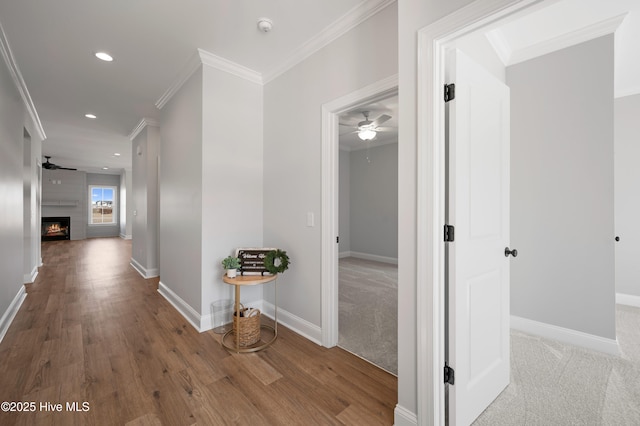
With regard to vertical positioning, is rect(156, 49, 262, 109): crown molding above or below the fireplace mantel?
above

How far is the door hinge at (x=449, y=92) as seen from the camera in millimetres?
1404

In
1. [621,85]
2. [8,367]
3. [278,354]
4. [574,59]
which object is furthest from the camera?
[621,85]

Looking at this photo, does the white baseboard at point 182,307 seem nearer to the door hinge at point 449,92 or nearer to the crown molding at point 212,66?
the crown molding at point 212,66

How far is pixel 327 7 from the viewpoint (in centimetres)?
207

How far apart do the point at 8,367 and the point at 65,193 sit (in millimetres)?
→ 10625

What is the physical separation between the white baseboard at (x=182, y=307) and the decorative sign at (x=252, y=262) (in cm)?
73

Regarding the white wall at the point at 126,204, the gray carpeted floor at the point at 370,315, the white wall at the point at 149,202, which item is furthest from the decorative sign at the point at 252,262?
the white wall at the point at 126,204

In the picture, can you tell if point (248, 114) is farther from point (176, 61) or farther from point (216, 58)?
point (176, 61)

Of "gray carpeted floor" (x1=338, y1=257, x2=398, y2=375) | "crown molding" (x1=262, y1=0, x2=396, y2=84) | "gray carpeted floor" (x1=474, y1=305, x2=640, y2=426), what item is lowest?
"gray carpeted floor" (x1=338, y1=257, x2=398, y2=375)

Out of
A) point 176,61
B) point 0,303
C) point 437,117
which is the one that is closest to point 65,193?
point 0,303

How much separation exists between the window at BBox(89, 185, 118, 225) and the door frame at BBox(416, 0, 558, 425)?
13523mm

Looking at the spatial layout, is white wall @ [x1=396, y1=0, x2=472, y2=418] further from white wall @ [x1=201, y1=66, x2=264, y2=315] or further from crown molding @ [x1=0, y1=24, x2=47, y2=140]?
crown molding @ [x1=0, y1=24, x2=47, y2=140]

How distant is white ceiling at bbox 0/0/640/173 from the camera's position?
2.07 meters

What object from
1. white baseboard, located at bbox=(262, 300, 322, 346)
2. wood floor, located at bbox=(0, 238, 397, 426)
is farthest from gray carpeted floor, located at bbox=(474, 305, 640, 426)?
white baseboard, located at bbox=(262, 300, 322, 346)
